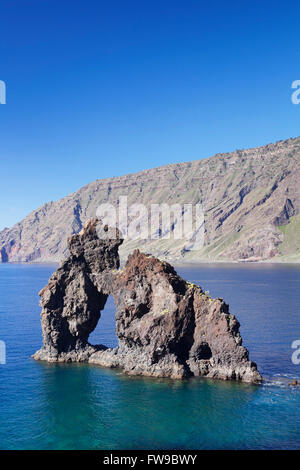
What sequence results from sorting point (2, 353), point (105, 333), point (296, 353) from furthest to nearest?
point (105, 333), point (2, 353), point (296, 353)

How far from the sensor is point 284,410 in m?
57.2

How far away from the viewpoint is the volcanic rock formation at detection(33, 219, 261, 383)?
70500mm

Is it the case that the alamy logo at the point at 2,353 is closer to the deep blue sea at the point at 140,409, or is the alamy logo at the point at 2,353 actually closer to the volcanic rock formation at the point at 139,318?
the deep blue sea at the point at 140,409

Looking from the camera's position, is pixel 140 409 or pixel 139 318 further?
pixel 139 318

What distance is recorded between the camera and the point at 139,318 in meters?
76.2

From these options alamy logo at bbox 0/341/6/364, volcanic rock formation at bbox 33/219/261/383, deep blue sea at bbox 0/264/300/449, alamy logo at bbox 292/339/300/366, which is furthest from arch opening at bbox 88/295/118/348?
alamy logo at bbox 292/339/300/366

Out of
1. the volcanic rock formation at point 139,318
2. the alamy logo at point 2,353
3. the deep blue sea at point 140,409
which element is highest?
the volcanic rock formation at point 139,318

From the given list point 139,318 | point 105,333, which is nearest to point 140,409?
point 139,318

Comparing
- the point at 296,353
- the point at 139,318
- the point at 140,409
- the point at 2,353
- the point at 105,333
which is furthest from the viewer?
the point at 105,333

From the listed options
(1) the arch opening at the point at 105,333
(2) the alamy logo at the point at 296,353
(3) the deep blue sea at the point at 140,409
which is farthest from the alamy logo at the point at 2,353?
(2) the alamy logo at the point at 296,353

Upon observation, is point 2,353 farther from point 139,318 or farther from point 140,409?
point 140,409

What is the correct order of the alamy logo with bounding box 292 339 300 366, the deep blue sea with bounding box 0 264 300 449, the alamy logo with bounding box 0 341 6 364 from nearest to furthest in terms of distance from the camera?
the deep blue sea with bounding box 0 264 300 449
the alamy logo with bounding box 292 339 300 366
the alamy logo with bounding box 0 341 6 364

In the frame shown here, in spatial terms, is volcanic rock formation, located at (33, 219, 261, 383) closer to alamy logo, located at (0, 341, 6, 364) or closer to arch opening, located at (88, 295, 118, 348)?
alamy logo, located at (0, 341, 6, 364)

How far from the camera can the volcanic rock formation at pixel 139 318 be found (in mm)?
70500
